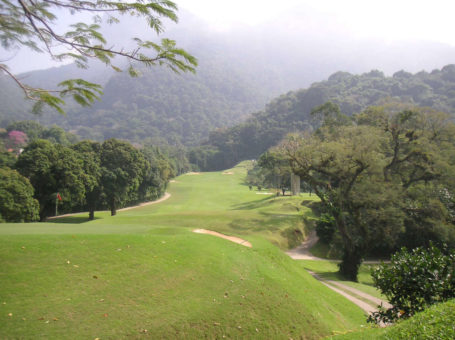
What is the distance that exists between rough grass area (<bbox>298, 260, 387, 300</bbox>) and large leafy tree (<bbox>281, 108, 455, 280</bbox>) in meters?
1.20

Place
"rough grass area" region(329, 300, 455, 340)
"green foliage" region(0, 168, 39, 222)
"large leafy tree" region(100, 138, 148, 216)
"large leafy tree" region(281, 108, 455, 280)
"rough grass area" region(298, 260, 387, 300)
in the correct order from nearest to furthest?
"rough grass area" region(329, 300, 455, 340) < "rough grass area" region(298, 260, 387, 300) < "large leafy tree" region(281, 108, 455, 280) < "green foliage" region(0, 168, 39, 222) < "large leafy tree" region(100, 138, 148, 216)

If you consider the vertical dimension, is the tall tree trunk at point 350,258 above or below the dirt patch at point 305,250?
above

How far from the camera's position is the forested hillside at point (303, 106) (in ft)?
363

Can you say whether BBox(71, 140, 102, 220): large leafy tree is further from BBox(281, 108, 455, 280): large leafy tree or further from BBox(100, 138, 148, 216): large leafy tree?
BBox(281, 108, 455, 280): large leafy tree

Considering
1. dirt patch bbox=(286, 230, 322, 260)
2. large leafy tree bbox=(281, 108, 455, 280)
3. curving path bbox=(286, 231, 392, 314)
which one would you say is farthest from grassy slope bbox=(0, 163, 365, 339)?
dirt patch bbox=(286, 230, 322, 260)

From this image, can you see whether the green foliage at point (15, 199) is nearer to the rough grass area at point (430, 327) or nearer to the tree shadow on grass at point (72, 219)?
the tree shadow on grass at point (72, 219)

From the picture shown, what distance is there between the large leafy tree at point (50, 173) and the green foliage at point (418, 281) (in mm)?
30035

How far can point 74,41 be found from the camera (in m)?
6.51

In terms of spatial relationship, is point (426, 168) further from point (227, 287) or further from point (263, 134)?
point (263, 134)

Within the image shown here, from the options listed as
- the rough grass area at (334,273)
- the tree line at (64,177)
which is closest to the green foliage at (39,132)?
the tree line at (64,177)

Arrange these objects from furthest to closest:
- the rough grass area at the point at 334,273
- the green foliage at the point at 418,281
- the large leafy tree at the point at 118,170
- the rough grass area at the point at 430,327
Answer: the large leafy tree at the point at 118,170, the rough grass area at the point at 334,273, the green foliage at the point at 418,281, the rough grass area at the point at 430,327

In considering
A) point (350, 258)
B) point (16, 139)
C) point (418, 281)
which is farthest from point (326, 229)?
point (16, 139)

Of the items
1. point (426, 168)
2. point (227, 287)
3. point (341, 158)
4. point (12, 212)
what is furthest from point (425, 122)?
point (12, 212)

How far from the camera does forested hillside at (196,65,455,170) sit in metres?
110
